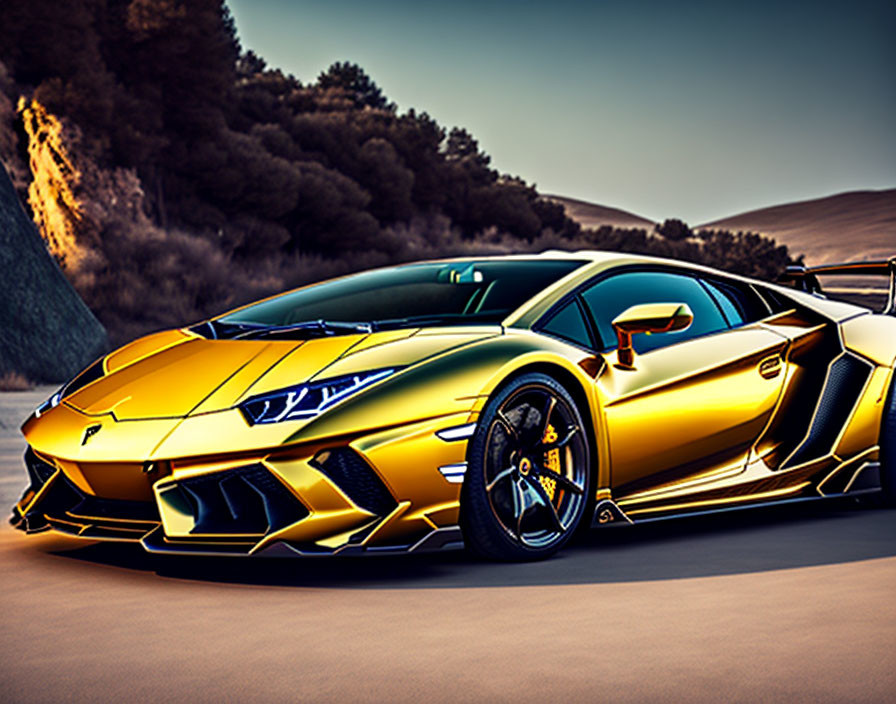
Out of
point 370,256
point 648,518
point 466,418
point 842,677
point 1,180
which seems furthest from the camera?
point 370,256

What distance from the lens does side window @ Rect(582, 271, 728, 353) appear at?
5586 millimetres

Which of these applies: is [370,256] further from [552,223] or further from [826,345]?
[826,345]

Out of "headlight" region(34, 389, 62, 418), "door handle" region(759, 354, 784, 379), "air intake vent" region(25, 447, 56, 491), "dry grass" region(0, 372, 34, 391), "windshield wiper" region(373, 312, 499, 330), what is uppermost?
"windshield wiper" region(373, 312, 499, 330)

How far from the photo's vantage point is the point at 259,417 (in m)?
4.56

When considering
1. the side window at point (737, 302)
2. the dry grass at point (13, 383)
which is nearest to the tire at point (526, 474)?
the side window at point (737, 302)

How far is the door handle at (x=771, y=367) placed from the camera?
592cm

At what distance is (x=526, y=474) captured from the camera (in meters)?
4.93

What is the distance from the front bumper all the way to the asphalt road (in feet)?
0.58

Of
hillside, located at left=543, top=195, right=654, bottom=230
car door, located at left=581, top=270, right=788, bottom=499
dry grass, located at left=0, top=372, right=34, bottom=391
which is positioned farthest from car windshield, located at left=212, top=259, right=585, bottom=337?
hillside, located at left=543, top=195, right=654, bottom=230

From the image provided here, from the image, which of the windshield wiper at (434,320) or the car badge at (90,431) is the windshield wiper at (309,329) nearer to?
the windshield wiper at (434,320)

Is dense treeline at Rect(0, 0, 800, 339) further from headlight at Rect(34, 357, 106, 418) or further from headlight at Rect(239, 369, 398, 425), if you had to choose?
headlight at Rect(239, 369, 398, 425)

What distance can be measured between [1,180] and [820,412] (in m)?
10.6

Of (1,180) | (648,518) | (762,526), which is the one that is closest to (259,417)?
(648,518)

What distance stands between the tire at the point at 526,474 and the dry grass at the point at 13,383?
8738mm
